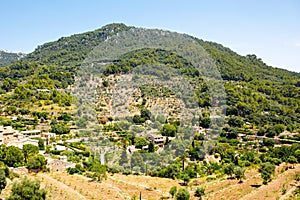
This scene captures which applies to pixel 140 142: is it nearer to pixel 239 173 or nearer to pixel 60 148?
pixel 60 148

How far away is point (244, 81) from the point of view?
130 ft

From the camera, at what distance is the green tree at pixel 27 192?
7.61 metres

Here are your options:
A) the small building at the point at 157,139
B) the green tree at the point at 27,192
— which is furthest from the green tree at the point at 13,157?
the small building at the point at 157,139

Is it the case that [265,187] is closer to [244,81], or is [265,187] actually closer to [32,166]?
[32,166]

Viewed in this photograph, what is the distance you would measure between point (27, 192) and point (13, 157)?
583 cm

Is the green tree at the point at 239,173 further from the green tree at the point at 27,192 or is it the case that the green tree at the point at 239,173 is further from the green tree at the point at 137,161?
the green tree at the point at 27,192

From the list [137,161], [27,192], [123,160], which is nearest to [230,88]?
[137,161]

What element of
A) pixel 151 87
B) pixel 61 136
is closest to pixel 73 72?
pixel 151 87

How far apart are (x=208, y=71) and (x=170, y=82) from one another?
329 cm

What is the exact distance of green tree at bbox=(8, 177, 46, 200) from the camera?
761cm

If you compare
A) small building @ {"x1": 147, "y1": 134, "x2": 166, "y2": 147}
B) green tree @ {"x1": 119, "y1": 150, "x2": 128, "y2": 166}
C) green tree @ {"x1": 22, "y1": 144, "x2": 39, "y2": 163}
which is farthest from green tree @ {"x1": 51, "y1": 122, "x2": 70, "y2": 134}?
green tree @ {"x1": 119, "y1": 150, "x2": 128, "y2": 166}

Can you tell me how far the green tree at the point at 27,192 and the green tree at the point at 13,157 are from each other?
17.4 feet

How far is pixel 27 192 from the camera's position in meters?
7.65

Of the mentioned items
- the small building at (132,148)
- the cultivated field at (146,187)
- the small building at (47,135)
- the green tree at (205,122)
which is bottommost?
the cultivated field at (146,187)
